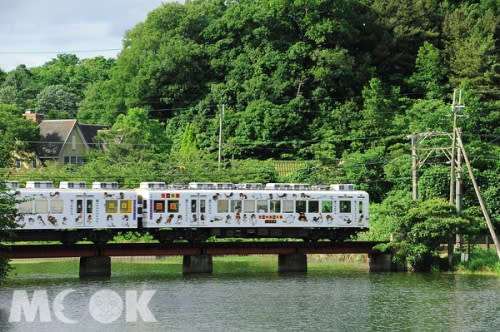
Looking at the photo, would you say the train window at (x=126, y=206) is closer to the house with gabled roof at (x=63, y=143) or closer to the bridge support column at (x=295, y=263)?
the bridge support column at (x=295, y=263)

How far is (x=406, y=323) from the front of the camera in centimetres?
3316

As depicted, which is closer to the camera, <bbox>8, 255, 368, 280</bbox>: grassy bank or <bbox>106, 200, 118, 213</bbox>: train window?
<bbox>106, 200, 118, 213</bbox>: train window

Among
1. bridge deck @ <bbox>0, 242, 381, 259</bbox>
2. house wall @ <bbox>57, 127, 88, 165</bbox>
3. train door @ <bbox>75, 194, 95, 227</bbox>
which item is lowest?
bridge deck @ <bbox>0, 242, 381, 259</bbox>

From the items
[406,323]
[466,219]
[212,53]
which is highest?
[212,53]

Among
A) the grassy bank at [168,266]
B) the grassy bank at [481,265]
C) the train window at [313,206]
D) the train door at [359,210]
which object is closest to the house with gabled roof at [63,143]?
the grassy bank at [168,266]

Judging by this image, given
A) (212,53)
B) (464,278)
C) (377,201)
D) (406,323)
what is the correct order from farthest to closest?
(212,53) < (377,201) < (464,278) < (406,323)

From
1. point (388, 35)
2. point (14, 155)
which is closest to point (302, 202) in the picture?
point (14, 155)

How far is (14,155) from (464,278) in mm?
38745

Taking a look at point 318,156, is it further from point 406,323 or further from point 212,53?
point 406,323

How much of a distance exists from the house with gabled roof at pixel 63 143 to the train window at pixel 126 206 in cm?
2946

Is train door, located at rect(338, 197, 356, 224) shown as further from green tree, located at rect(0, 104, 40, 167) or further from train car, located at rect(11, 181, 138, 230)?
green tree, located at rect(0, 104, 40, 167)

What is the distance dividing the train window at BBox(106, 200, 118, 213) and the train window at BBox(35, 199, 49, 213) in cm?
262

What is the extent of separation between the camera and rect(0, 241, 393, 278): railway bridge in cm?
4422

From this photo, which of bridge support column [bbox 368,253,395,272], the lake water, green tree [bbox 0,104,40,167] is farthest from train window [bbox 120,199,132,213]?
green tree [bbox 0,104,40,167]
